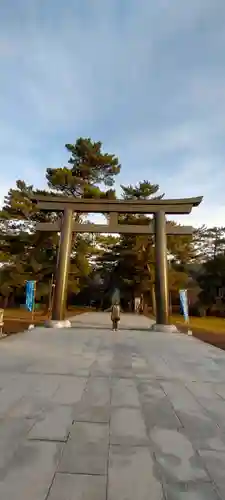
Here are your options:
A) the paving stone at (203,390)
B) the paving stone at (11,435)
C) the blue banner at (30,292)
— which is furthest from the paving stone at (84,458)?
the blue banner at (30,292)

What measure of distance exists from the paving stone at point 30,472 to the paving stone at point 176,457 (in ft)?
2.58

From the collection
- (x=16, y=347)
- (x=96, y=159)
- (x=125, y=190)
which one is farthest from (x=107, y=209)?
(x=125, y=190)

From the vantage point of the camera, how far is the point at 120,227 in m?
14.8

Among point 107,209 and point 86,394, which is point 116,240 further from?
point 86,394

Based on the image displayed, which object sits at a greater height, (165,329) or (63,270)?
(63,270)

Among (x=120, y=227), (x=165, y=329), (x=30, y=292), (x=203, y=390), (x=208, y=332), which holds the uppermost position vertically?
(x=120, y=227)

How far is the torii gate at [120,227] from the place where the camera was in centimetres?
1373

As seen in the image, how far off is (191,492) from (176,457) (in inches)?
18.3

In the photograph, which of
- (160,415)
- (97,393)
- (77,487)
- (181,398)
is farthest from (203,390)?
(77,487)

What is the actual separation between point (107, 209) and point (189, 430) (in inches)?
481

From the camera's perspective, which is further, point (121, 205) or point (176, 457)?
point (121, 205)

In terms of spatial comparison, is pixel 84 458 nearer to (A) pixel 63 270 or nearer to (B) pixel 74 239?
(A) pixel 63 270

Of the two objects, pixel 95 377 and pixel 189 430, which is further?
pixel 95 377

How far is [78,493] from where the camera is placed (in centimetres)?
202
